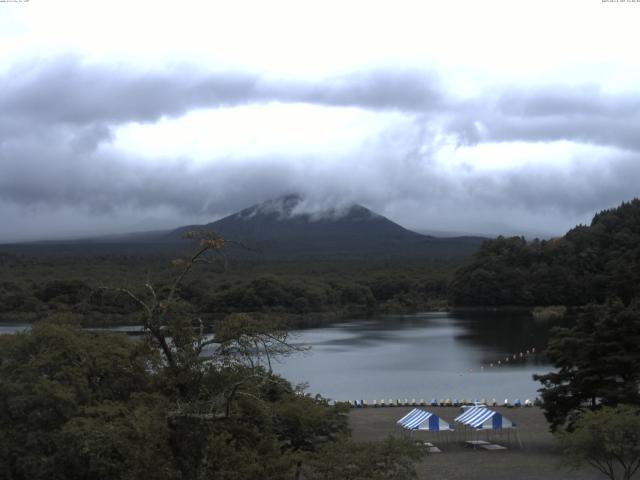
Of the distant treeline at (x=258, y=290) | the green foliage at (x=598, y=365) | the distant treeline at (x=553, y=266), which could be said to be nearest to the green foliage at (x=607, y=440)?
the green foliage at (x=598, y=365)

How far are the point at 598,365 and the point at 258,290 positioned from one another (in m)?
61.2

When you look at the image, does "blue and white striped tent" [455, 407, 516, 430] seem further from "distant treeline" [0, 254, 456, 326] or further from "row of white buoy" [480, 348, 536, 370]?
"distant treeline" [0, 254, 456, 326]

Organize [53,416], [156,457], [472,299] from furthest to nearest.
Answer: [472,299] → [53,416] → [156,457]

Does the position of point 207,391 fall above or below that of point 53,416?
above

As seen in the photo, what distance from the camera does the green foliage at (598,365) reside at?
18.8 m

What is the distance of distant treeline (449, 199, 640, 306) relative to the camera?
85.4m

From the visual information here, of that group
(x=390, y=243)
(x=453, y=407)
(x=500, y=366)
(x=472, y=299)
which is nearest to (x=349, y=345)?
(x=500, y=366)

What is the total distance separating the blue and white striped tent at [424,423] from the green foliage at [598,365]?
2614mm

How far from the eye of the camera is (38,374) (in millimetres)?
13164

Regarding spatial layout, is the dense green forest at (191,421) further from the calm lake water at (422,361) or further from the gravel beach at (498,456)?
the calm lake water at (422,361)

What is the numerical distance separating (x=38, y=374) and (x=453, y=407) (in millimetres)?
17244

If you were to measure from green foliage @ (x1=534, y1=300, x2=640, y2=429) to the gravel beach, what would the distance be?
1086 mm

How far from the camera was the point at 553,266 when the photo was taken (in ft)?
291

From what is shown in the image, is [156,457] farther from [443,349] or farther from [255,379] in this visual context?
[443,349]
